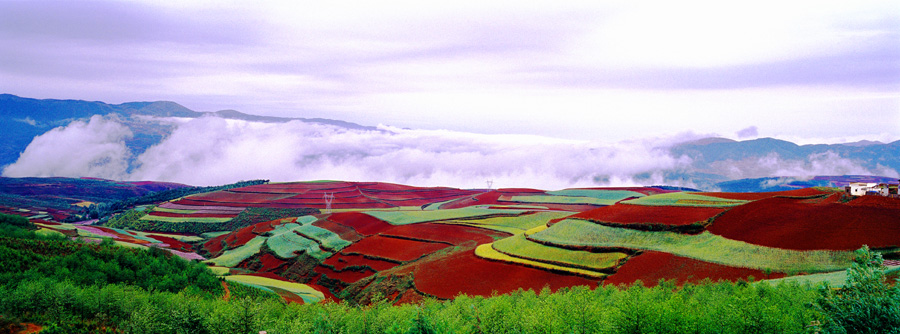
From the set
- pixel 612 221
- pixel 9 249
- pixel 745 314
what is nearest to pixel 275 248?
pixel 9 249

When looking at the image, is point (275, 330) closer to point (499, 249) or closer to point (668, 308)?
point (668, 308)

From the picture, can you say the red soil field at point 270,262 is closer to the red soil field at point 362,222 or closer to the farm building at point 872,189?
the red soil field at point 362,222

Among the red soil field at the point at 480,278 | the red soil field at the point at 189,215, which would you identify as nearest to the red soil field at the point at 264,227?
the red soil field at the point at 189,215

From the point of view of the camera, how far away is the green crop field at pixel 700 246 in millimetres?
55625

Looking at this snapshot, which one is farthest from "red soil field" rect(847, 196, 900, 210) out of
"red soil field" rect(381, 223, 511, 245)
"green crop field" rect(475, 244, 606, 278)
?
"red soil field" rect(381, 223, 511, 245)

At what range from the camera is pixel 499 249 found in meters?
85.5

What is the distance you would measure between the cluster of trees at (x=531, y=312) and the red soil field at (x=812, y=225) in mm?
14577

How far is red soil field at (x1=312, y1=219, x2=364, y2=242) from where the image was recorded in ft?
399

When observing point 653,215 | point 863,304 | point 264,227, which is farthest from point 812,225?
point 264,227

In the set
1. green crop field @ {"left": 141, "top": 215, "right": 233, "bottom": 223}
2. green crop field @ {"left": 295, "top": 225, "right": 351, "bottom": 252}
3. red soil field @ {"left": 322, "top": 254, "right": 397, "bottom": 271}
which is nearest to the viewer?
red soil field @ {"left": 322, "top": 254, "right": 397, "bottom": 271}

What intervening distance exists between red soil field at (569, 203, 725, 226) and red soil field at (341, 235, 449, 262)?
3277 cm

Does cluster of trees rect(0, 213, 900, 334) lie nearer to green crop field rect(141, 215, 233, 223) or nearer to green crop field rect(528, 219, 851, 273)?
green crop field rect(528, 219, 851, 273)

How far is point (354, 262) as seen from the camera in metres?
101

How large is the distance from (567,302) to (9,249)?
3029 inches
